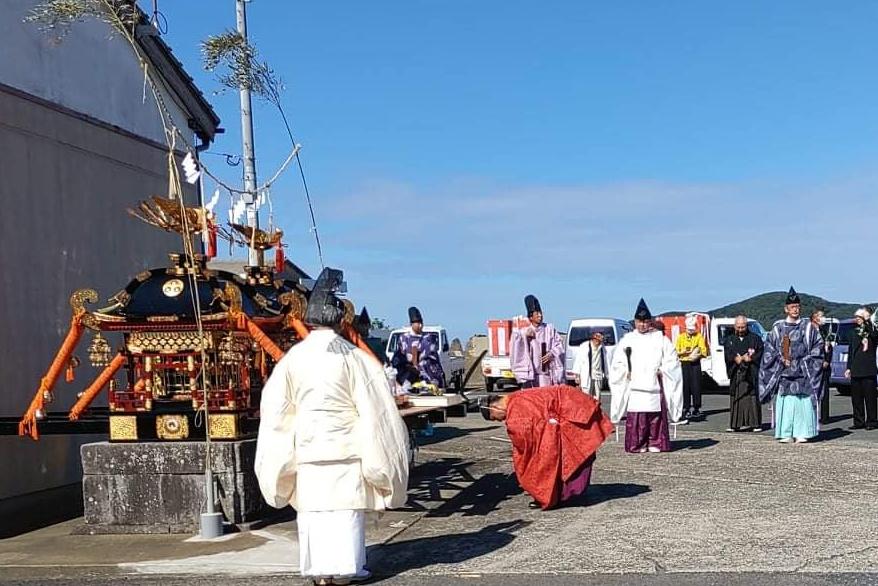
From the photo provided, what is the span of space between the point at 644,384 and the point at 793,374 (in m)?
1.96

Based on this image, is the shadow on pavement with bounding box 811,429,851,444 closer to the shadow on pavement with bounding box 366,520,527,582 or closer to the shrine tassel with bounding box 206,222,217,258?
the shadow on pavement with bounding box 366,520,527,582

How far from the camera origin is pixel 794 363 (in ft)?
39.2

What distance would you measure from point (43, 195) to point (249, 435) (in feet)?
14.0

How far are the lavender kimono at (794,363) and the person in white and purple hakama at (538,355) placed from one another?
2.54 metres

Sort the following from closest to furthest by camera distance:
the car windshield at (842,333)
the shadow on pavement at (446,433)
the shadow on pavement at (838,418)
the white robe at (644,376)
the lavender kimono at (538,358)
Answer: the white robe at (644,376)
the lavender kimono at (538,358)
the shadow on pavement at (446,433)
the shadow on pavement at (838,418)
the car windshield at (842,333)

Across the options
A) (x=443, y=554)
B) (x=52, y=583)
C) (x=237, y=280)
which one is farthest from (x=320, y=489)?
(x=237, y=280)

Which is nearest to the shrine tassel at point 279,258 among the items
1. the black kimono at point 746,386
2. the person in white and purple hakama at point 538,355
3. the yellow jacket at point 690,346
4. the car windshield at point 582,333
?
the person in white and purple hakama at point 538,355

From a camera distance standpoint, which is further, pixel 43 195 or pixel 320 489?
pixel 43 195

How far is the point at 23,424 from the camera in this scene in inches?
324

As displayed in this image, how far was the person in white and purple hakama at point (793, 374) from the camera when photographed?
1186cm

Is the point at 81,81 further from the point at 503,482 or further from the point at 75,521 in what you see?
the point at 503,482

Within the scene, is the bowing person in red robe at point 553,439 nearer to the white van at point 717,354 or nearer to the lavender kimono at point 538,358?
the lavender kimono at point 538,358

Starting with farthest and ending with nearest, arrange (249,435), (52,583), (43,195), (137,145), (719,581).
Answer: (137,145) → (43,195) → (249,435) → (52,583) → (719,581)

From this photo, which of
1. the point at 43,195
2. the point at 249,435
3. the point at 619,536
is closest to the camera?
the point at 619,536
